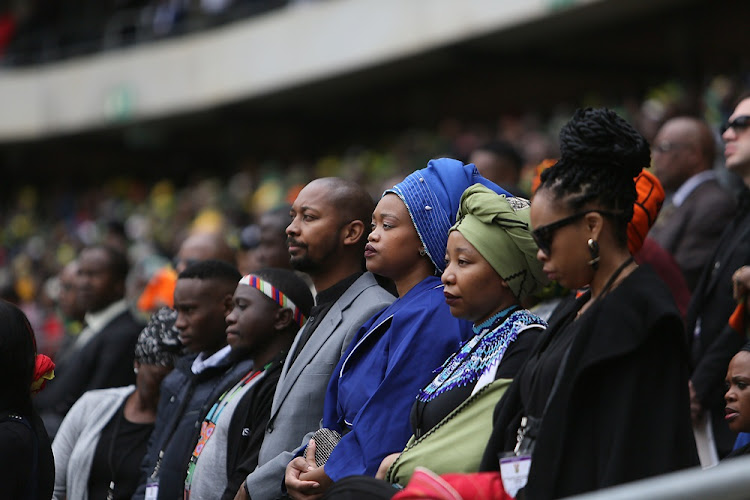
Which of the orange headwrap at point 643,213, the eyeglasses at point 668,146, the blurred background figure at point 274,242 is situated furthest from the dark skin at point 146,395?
the eyeglasses at point 668,146

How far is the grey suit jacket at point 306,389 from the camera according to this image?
4418 millimetres

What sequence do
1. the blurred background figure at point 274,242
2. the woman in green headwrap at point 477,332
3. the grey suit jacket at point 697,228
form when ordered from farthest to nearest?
the blurred background figure at point 274,242 < the grey suit jacket at point 697,228 < the woman in green headwrap at point 477,332

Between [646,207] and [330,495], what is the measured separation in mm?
1468

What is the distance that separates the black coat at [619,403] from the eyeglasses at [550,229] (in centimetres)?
29

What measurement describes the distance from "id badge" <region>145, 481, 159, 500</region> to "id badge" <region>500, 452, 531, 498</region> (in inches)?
93.0

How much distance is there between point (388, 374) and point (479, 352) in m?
0.38

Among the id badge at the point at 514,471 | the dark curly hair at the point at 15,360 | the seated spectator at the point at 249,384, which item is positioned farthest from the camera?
the seated spectator at the point at 249,384

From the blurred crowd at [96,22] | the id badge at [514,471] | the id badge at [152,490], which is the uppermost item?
the blurred crowd at [96,22]

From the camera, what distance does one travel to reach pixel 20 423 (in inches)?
166

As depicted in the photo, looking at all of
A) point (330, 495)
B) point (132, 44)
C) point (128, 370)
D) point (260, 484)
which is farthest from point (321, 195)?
point (132, 44)

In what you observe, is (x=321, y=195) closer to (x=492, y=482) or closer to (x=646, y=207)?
(x=646, y=207)

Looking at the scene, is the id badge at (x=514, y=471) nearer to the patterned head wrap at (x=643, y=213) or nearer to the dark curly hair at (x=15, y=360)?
the patterned head wrap at (x=643, y=213)

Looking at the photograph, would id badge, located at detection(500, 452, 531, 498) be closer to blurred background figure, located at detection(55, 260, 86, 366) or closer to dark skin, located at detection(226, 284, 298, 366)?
dark skin, located at detection(226, 284, 298, 366)

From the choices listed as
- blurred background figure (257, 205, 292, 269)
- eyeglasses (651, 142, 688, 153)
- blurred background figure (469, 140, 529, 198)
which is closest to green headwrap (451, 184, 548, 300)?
eyeglasses (651, 142, 688, 153)
